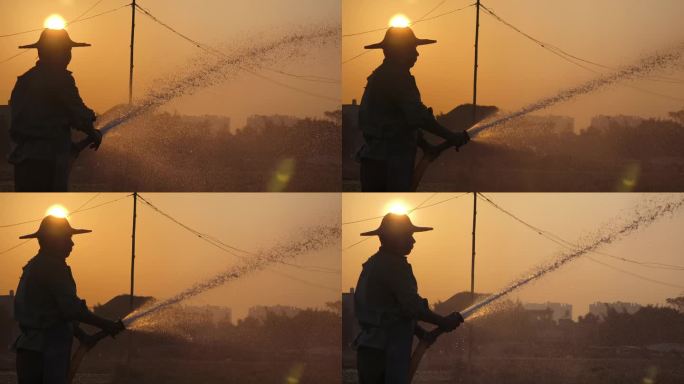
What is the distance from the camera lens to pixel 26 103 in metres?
5.84

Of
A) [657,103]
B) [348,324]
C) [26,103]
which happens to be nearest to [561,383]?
[348,324]

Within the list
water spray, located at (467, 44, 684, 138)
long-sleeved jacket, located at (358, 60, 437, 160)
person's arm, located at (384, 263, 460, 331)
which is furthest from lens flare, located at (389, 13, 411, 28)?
person's arm, located at (384, 263, 460, 331)

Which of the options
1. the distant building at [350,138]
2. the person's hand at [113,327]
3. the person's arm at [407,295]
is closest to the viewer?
the person's arm at [407,295]

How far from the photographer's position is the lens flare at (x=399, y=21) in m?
5.91

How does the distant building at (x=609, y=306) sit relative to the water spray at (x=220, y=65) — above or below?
below

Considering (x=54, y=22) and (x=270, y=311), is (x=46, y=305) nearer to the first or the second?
(x=270, y=311)

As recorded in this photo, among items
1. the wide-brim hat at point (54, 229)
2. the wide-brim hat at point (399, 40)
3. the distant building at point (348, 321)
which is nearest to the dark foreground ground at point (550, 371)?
the distant building at point (348, 321)

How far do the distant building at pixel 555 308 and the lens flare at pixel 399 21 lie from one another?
1602mm

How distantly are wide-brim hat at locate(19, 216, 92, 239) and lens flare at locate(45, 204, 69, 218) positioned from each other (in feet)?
0.32

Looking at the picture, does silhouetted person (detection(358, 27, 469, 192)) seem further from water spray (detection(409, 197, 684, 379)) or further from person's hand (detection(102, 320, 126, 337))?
person's hand (detection(102, 320, 126, 337))

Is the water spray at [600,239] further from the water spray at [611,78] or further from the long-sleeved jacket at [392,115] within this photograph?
the long-sleeved jacket at [392,115]

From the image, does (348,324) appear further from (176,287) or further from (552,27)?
(552,27)

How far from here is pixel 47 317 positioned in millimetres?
5676

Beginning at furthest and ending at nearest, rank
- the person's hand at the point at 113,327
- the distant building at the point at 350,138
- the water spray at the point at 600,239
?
the water spray at the point at 600,239 < the distant building at the point at 350,138 < the person's hand at the point at 113,327
